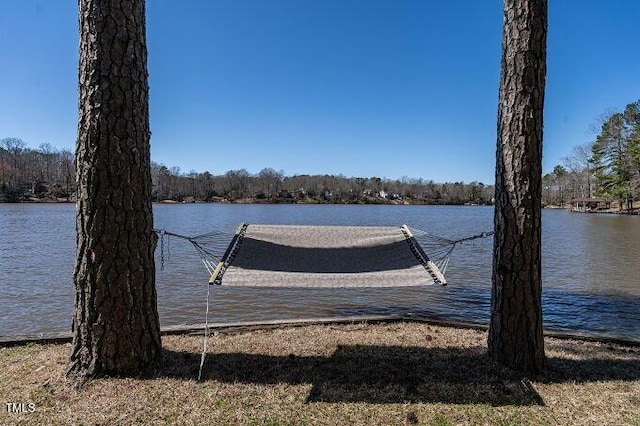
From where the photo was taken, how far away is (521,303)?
11.2 ft

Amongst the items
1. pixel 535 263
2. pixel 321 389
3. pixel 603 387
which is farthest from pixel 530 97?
pixel 321 389

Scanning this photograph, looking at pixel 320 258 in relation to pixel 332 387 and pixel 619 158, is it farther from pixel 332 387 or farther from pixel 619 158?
pixel 619 158

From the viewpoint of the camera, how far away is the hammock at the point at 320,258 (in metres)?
3.72

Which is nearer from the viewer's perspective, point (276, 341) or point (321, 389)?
point (321, 389)

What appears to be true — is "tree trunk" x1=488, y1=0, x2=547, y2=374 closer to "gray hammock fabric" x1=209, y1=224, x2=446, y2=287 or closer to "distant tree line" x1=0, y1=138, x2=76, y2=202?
"gray hammock fabric" x1=209, y1=224, x2=446, y2=287

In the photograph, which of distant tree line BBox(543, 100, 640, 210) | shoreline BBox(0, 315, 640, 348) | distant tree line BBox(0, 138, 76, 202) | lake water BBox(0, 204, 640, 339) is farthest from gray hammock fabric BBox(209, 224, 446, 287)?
distant tree line BBox(0, 138, 76, 202)

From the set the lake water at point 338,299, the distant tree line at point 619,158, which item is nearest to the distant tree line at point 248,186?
the distant tree line at point 619,158

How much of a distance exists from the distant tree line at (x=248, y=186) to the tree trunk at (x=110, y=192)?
71706mm

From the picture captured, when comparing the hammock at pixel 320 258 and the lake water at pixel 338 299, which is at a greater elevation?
the hammock at pixel 320 258

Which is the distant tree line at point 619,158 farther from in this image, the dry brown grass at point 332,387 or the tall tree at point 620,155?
the dry brown grass at point 332,387

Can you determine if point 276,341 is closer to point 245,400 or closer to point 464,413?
point 245,400

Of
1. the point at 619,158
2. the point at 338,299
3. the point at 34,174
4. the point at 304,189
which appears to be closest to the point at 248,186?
the point at 304,189

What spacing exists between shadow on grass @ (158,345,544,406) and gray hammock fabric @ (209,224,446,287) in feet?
2.16

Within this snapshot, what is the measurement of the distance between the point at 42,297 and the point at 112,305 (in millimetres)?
5623
